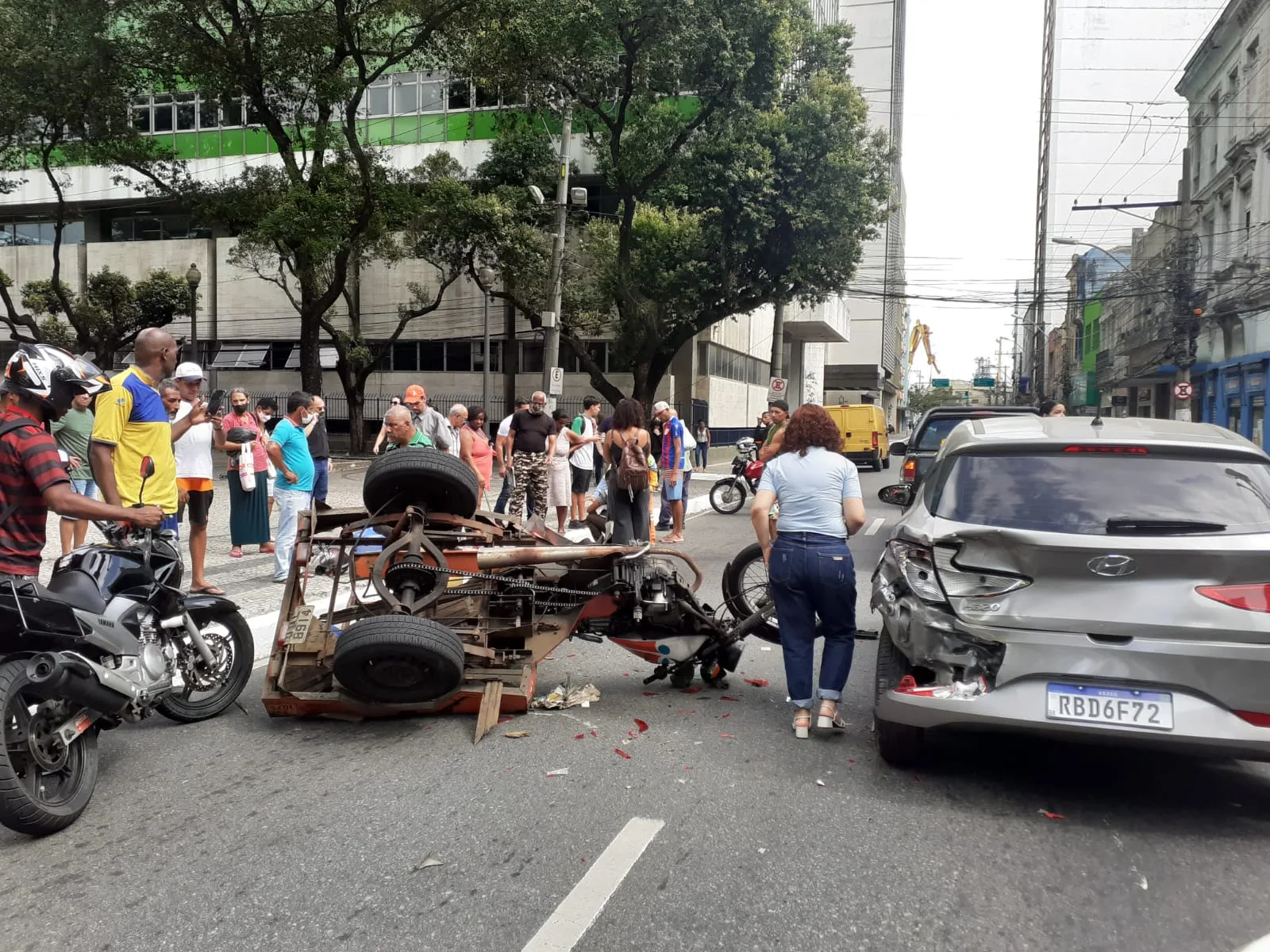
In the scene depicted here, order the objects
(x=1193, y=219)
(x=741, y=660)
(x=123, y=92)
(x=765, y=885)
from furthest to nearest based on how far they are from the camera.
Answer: (x=1193, y=219)
(x=123, y=92)
(x=741, y=660)
(x=765, y=885)

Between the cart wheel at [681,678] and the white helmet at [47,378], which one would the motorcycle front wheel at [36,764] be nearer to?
the white helmet at [47,378]

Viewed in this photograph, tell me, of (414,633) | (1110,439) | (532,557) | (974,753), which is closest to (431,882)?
(414,633)

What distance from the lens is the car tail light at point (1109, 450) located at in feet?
14.1

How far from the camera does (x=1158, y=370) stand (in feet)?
143

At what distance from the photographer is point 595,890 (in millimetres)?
3395

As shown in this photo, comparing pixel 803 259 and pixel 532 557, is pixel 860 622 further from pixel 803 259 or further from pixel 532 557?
pixel 803 259

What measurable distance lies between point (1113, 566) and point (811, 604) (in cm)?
154

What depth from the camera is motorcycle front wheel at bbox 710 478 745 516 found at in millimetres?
17953

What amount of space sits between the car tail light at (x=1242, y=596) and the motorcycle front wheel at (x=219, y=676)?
15.2 ft

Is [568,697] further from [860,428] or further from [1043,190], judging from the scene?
[1043,190]

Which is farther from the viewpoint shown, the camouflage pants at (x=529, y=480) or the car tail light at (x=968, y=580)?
the camouflage pants at (x=529, y=480)

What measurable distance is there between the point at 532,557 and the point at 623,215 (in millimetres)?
21008

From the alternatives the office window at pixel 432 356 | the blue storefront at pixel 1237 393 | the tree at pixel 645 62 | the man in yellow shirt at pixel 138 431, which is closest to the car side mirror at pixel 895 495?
the man in yellow shirt at pixel 138 431

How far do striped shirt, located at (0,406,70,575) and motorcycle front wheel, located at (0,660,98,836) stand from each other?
1.74ft
